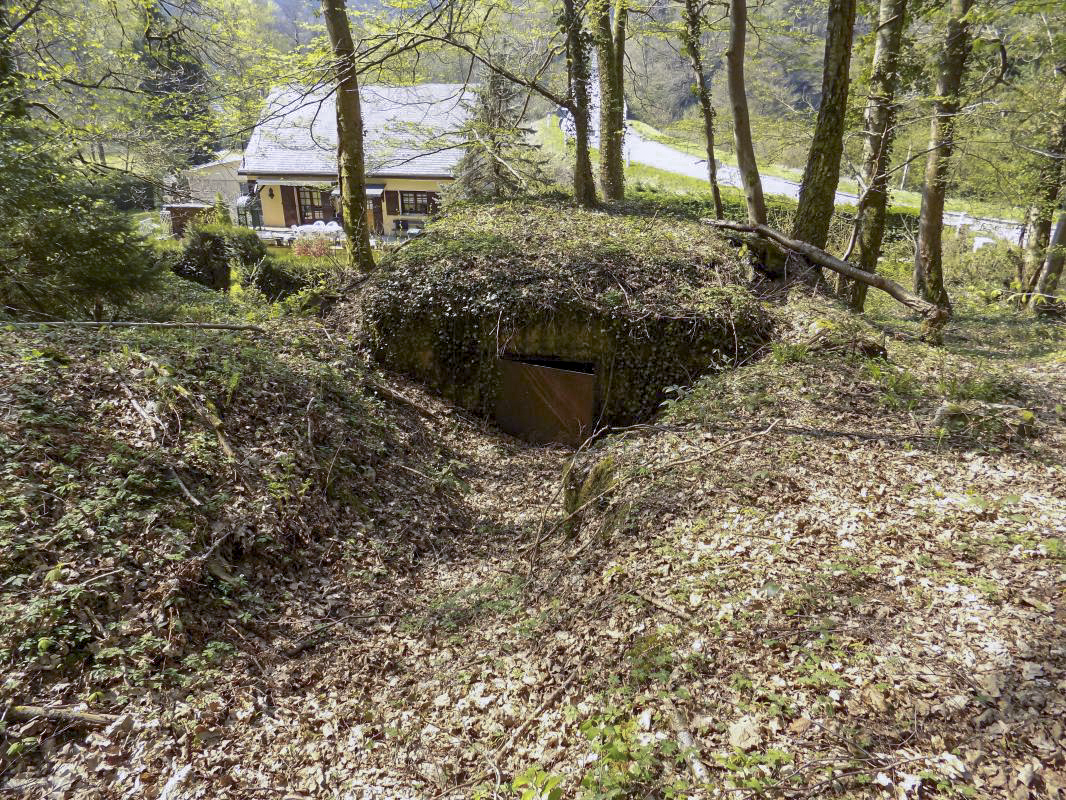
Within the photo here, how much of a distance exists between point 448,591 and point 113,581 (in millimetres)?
2350

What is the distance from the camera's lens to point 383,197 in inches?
1010

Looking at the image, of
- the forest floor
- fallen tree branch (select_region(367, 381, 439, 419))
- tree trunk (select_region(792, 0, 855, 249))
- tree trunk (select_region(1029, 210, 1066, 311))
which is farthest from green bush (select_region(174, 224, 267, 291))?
tree trunk (select_region(1029, 210, 1066, 311))

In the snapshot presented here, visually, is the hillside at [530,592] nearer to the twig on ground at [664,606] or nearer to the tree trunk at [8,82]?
the twig on ground at [664,606]

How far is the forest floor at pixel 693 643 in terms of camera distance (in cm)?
259

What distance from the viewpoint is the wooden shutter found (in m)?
26.3

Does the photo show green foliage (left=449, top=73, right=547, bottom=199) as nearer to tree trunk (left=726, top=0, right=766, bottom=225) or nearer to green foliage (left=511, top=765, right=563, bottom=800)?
tree trunk (left=726, top=0, right=766, bottom=225)

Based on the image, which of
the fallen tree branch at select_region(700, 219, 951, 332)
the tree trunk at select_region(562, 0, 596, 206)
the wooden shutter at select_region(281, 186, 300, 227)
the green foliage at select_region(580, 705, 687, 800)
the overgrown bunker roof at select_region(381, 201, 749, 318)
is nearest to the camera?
the green foliage at select_region(580, 705, 687, 800)

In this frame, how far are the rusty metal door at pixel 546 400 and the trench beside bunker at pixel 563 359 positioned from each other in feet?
0.05

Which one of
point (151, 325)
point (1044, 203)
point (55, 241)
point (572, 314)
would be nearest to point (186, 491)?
point (151, 325)

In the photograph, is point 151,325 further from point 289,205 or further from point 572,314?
point 289,205

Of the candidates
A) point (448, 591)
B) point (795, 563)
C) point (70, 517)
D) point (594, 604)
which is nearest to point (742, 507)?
point (795, 563)

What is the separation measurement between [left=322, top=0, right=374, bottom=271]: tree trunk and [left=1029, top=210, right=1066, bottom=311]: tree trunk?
41.3 ft

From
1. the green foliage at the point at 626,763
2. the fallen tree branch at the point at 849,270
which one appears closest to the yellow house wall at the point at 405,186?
the fallen tree branch at the point at 849,270

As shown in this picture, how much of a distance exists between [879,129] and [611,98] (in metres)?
5.98
